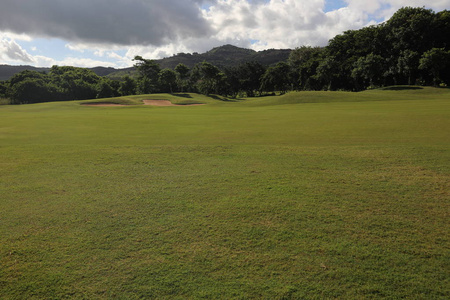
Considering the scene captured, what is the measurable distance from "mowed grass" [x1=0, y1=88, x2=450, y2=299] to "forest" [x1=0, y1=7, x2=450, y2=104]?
57.0 meters

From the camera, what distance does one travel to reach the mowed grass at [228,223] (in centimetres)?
360

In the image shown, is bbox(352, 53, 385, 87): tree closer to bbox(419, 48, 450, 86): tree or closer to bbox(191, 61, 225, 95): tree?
bbox(419, 48, 450, 86): tree

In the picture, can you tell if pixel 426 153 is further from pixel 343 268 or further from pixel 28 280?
pixel 28 280

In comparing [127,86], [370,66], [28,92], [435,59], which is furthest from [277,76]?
[28,92]

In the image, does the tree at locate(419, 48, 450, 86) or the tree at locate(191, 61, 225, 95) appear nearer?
the tree at locate(419, 48, 450, 86)

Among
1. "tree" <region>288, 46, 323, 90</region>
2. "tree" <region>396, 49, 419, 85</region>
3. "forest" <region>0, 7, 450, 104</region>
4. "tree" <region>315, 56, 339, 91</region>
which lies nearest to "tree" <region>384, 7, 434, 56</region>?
"forest" <region>0, 7, 450, 104</region>

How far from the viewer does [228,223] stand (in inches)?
198

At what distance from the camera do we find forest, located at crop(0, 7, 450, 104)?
184 ft

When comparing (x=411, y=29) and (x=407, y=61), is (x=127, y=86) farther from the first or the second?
(x=411, y=29)

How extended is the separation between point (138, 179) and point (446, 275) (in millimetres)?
6587

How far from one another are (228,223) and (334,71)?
235ft

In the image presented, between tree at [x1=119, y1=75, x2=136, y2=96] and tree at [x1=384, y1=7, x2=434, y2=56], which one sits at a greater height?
tree at [x1=384, y1=7, x2=434, y2=56]

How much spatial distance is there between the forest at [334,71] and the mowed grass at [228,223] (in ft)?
187

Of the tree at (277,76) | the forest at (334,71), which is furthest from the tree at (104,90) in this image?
the tree at (277,76)
